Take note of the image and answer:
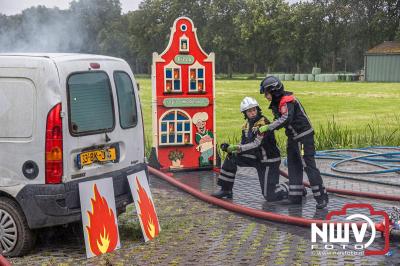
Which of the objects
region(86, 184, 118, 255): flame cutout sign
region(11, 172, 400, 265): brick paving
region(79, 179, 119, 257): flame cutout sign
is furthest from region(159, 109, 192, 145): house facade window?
region(86, 184, 118, 255): flame cutout sign

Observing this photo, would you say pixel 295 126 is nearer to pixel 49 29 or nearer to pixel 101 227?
pixel 101 227

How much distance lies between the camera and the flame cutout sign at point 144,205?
6699mm

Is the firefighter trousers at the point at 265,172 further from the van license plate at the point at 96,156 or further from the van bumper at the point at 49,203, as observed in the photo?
the van bumper at the point at 49,203

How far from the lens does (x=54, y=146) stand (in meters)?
5.87

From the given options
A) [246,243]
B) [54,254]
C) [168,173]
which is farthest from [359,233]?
[168,173]

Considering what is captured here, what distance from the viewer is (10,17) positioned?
14.8 metres

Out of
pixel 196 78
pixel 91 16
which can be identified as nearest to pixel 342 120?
pixel 91 16

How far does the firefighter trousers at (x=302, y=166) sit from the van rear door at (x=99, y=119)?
7.26 ft

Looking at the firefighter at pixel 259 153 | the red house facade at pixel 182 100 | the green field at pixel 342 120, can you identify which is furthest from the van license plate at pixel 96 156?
the green field at pixel 342 120

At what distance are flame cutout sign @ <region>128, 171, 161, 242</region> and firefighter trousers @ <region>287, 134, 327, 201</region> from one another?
224cm

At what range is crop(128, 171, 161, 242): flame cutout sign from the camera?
670cm

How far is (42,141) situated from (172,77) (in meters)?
5.47

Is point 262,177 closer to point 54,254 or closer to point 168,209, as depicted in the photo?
point 168,209

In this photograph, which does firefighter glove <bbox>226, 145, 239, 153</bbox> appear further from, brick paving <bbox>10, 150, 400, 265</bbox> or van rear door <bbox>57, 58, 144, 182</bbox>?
van rear door <bbox>57, 58, 144, 182</bbox>
